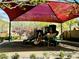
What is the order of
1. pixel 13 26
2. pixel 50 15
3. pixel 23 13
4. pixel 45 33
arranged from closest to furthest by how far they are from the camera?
pixel 45 33
pixel 23 13
pixel 50 15
pixel 13 26

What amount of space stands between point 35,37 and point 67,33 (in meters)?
12.0

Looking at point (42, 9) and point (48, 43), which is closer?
point (48, 43)

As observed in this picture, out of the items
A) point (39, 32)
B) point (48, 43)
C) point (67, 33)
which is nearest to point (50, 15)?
point (39, 32)

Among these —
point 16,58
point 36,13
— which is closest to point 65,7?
point 36,13

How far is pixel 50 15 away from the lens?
22609 millimetres

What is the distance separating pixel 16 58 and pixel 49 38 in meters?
8.47

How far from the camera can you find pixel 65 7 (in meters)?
17.5

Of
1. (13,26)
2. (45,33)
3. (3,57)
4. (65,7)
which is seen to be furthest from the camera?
(13,26)

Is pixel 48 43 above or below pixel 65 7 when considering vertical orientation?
below

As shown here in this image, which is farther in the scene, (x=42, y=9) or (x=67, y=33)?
(x=67, y=33)

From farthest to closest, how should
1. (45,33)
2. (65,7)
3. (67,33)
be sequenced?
(67,33)
(45,33)
(65,7)

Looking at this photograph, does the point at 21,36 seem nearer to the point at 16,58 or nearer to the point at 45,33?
the point at 45,33

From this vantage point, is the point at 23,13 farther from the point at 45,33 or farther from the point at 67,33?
the point at 67,33

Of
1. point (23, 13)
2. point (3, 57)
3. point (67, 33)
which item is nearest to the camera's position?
point (3, 57)
